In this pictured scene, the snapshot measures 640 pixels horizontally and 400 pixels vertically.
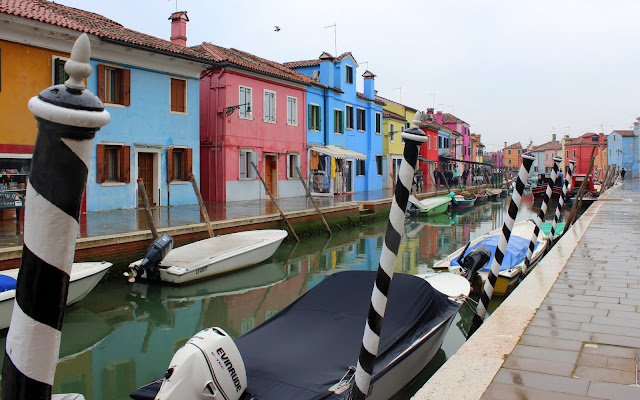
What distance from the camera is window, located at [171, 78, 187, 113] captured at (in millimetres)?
17859

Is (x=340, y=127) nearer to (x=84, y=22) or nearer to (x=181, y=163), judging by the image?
(x=181, y=163)

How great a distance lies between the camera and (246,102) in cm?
2070

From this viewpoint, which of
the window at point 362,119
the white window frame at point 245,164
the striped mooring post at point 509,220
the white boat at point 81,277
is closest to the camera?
the striped mooring post at point 509,220

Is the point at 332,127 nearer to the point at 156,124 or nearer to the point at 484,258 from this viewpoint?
the point at 156,124

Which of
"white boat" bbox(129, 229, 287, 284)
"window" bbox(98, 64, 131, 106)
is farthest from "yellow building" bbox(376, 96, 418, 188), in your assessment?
"white boat" bbox(129, 229, 287, 284)

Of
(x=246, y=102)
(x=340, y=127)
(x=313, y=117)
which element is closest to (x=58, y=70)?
(x=246, y=102)

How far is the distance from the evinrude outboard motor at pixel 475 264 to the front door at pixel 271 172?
1429 cm

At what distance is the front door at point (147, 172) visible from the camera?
16.8 metres

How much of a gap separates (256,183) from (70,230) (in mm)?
19780

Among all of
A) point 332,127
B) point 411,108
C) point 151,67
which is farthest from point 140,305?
point 411,108

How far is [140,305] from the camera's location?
9266mm

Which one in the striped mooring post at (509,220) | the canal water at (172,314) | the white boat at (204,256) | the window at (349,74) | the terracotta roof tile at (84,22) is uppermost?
the window at (349,74)

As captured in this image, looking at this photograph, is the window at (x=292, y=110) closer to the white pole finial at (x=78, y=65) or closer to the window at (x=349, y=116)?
the window at (x=349, y=116)

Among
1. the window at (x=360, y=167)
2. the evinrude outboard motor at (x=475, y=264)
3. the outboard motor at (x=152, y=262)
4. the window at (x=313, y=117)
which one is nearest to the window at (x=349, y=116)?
the window at (x=360, y=167)
